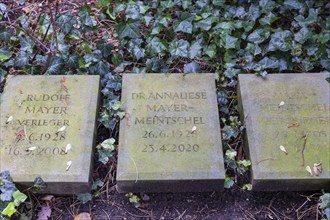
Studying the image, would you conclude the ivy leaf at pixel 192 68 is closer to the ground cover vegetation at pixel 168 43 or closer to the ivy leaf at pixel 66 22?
the ground cover vegetation at pixel 168 43

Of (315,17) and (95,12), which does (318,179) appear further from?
(95,12)

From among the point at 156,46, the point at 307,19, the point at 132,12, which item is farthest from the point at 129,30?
the point at 307,19

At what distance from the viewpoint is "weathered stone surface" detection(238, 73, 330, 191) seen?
238 centimetres

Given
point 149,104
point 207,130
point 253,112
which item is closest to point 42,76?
point 149,104

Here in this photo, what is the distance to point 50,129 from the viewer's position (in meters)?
2.53

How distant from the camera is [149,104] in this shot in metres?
2.65

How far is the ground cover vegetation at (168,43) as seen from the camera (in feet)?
9.51

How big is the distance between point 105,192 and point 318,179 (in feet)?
4.18

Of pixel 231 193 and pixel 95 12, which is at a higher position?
pixel 95 12

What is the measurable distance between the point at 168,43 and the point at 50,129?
3.68ft

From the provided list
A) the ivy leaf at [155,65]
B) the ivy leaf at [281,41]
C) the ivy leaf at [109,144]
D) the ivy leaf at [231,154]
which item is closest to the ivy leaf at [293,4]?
the ivy leaf at [281,41]

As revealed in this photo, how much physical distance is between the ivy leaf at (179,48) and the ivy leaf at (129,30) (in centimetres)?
28

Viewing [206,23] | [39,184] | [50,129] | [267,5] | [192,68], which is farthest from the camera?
[267,5]

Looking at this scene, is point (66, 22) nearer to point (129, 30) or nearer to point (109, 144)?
point (129, 30)
